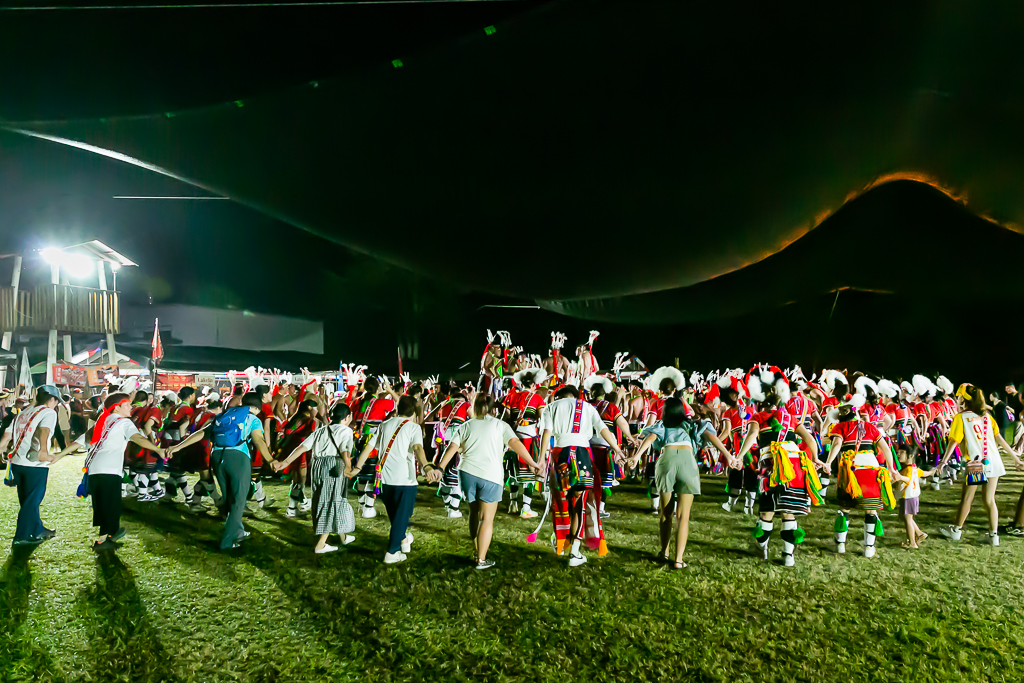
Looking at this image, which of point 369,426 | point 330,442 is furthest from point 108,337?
point 330,442

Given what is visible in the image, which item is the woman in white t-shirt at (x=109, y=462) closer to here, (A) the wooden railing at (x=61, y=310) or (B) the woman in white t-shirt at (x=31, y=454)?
(B) the woman in white t-shirt at (x=31, y=454)

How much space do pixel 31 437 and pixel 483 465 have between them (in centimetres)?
461

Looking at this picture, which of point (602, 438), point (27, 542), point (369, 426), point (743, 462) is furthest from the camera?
point (369, 426)

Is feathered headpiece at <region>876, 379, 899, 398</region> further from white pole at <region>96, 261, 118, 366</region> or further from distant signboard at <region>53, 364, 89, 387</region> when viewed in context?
white pole at <region>96, 261, 118, 366</region>

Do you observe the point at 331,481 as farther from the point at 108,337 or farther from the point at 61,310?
the point at 108,337

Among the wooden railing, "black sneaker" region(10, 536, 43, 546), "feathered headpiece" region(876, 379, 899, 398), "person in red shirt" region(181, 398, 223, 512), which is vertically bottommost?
"black sneaker" region(10, 536, 43, 546)

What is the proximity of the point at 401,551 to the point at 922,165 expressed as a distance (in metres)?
9.38

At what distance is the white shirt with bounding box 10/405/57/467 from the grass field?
92 centimetres

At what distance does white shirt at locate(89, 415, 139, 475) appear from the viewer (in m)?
5.51

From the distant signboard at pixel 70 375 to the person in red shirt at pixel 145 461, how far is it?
30.1 ft

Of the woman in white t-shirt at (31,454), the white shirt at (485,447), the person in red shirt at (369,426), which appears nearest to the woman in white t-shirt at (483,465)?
the white shirt at (485,447)

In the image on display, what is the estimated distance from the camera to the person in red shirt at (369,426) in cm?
748

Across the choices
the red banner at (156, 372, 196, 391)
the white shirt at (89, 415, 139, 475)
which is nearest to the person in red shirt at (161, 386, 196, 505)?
the white shirt at (89, 415, 139, 475)

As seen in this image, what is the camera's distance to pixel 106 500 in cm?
566
